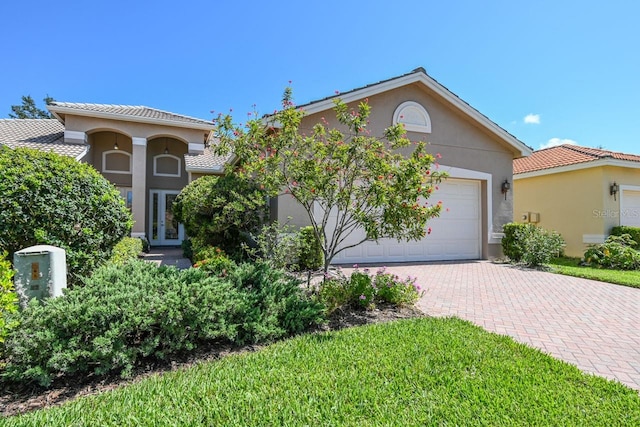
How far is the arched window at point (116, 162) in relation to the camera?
1628 centimetres

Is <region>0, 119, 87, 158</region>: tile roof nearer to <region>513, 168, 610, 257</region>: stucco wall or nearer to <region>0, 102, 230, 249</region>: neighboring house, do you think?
<region>0, 102, 230, 249</region>: neighboring house

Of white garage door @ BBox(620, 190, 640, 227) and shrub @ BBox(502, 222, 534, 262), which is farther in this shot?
white garage door @ BBox(620, 190, 640, 227)

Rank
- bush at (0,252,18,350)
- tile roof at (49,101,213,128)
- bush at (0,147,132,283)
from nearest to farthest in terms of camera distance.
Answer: bush at (0,252,18,350), bush at (0,147,132,283), tile roof at (49,101,213,128)

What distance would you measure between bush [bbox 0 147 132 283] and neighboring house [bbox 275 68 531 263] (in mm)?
6746

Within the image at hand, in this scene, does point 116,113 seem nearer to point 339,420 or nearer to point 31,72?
point 31,72

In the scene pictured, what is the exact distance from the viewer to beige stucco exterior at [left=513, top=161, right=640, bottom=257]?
1268cm

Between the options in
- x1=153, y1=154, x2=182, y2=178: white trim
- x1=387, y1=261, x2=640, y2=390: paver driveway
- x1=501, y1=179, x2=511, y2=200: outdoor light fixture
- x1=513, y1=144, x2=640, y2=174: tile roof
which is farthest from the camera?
x1=153, y1=154, x2=182, y2=178: white trim

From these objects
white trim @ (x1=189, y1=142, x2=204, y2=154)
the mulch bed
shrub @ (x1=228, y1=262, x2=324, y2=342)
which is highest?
white trim @ (x1=189, y1=142, x2=204, y2=154)

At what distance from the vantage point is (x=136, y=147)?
1473 cm

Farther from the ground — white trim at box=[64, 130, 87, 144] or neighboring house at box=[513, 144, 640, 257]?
white trim at box=[64, 130, 87, 144]

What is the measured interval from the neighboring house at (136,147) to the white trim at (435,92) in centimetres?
693

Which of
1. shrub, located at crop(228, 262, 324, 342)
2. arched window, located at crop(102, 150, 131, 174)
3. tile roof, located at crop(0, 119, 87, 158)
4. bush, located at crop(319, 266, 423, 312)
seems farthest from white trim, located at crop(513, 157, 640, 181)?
arched window, located at crop(102, 150, 131, 174)

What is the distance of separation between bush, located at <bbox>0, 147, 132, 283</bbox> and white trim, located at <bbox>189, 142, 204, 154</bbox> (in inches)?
409

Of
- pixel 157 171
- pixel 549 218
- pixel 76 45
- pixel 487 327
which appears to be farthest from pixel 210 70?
pixel 549 218
